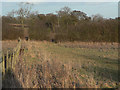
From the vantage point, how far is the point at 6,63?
5.56 m

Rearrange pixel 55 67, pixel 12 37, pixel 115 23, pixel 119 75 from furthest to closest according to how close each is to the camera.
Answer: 1. pixel 12 37
2. pixel 115 23
3. pixel 119 75
4. pixel 55 67

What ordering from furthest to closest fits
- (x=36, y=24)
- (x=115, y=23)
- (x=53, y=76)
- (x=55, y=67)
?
(x=36, y=24), (x=115, y=23), (x=55, y=67), (x=53, y=76)

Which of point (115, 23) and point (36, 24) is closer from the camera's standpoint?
point (115, 23)

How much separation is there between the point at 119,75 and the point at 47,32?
20.9 m

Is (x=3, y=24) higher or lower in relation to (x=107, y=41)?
higher

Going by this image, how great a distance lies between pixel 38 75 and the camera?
263 inches

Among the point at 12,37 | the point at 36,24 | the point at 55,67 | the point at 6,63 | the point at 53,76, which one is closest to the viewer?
the point at 6,63

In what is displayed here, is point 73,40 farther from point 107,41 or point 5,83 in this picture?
point 5,83

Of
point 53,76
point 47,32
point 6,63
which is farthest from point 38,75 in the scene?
point 47,32

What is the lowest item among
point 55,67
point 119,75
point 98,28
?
point 119,75

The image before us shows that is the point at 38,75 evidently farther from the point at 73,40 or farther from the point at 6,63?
the point at 73,40

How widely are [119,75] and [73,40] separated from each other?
1852 cm

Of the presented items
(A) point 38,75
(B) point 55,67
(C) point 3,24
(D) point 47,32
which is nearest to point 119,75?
(B) point 55,67

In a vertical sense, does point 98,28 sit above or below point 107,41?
above
